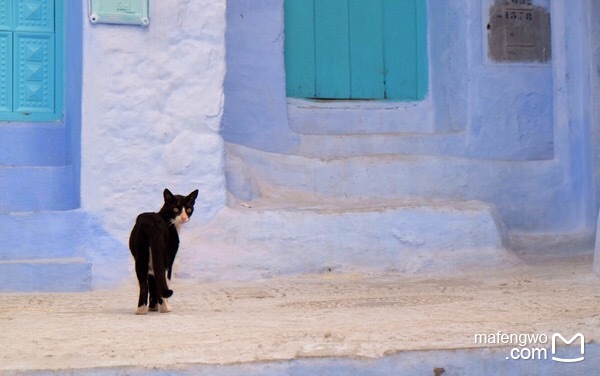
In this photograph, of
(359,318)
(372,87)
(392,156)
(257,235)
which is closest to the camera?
(359,318)

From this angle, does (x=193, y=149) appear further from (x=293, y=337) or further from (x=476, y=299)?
(x=293, y=337)

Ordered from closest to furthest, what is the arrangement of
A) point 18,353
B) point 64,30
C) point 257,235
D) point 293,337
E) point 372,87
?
point 18,353 < point 293,337 < point 257,235 < point 64,30 < point 372,87

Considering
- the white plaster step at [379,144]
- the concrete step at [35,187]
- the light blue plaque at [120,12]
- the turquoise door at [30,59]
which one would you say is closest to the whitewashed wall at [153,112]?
the light blue plaque at [120,12]

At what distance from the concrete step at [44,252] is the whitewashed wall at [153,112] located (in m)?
0.16

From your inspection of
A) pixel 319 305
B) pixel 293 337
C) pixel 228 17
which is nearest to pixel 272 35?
pixel 228 17

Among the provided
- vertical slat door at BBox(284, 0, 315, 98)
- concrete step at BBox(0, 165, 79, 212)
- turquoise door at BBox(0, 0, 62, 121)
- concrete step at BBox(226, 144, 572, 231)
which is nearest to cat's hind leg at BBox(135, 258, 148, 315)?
concrete step at BBox(0, 165, 79, 212)

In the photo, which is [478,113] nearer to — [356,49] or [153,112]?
[356,49]

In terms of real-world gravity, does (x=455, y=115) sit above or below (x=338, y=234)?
above

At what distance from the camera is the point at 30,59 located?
21.3ft

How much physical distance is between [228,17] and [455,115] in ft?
6.07

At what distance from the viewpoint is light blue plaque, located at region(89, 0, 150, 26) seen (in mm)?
5863

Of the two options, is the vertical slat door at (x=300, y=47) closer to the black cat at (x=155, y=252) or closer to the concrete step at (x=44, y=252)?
the concrete step at (x=44, y=252)

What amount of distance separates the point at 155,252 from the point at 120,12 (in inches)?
83.1

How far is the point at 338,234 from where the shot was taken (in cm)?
603
